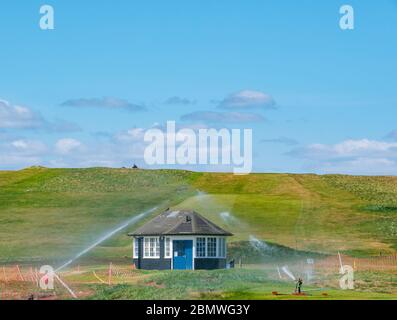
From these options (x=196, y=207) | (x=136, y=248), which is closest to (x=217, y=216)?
(x=196, y=207)

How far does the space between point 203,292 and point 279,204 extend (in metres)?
56.5

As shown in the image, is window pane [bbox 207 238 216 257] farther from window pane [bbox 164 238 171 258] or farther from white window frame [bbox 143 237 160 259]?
white window frame [bbox 143 237 160 259]

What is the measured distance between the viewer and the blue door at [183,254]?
8156cm

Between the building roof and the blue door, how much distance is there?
3.08 ft

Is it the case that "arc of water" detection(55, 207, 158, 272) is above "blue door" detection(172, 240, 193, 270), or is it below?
above

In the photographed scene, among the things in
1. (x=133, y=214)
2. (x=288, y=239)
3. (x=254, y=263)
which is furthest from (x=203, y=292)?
(x=133, y=214)

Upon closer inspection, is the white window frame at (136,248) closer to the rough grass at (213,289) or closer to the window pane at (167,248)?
the window pane at (167,248)

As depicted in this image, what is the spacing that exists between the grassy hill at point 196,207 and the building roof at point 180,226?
1269 centimetres

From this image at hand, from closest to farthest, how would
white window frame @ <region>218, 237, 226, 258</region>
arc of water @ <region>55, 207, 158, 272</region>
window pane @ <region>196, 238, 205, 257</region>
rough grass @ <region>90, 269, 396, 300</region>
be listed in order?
rough grass @ <region>90, 269, 396, 300</region>, window pane @ <region>196, 238, 205, 257</region>, white window frame @ <region>218, 237, 226, 258</region>, arc of water @ <region>55, 207, 158, 272</region>

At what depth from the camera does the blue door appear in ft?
268

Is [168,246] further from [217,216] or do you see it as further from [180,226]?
[217,216]

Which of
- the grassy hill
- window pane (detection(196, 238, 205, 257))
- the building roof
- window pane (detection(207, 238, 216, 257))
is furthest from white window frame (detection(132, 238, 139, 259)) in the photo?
the grassy hill
